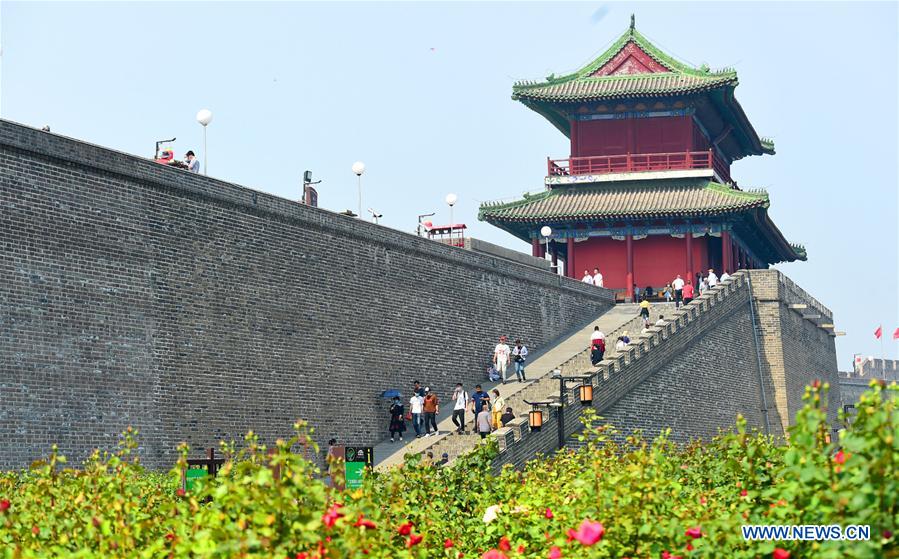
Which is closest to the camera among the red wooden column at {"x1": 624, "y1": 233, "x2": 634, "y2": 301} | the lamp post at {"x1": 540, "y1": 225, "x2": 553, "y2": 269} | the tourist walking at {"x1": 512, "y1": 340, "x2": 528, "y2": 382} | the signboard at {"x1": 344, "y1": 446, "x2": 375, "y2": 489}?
the signboard at {"x1": 344, "y1": 446, "x2": 375, "y2": 489}

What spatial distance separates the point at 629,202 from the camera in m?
36.7

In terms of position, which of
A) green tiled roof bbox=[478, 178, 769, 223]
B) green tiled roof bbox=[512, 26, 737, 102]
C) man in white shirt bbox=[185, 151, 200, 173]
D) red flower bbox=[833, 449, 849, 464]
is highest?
green tiled roof bbox=[512, 26, 737, 102]

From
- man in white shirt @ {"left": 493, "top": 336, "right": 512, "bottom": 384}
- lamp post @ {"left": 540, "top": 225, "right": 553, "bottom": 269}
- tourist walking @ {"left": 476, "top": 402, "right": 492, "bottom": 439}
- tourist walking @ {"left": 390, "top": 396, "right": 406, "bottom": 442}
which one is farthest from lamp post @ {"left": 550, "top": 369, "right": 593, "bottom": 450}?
lamp post @ {"left": 540, "top": 225, "right": 553, "bottom": 269}

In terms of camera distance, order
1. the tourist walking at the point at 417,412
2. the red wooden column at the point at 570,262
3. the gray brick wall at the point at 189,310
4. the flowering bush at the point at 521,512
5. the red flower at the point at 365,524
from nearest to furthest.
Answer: the flowering bush at the point at 521,512
the red flower at the point at 365,524
the gray brick wall at the point at 189,310
the tourist walking at the point at 417,412
the red wooden column at the point at 570,262

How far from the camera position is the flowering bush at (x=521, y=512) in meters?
5.90

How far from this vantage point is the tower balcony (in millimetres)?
37219

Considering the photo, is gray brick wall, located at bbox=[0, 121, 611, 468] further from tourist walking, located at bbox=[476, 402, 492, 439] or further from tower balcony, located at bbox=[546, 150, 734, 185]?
tower balcony, located at bbox=[546, 150, 734, 185]

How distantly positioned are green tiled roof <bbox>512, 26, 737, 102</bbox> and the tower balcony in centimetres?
168

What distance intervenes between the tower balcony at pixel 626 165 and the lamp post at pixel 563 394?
14485 mm

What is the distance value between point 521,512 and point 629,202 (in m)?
28.0

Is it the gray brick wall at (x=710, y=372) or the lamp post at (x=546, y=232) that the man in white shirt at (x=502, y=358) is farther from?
the lamp post at (x=546, y=232)

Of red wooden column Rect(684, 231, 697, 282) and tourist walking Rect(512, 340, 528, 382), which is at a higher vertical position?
red wooden column Rect(684, 231, 697, 282)

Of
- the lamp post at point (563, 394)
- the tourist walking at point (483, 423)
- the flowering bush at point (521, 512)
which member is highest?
the lamp post at point (563, 394)

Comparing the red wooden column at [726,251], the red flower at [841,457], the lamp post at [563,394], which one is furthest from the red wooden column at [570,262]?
the red flower at [841,457]
